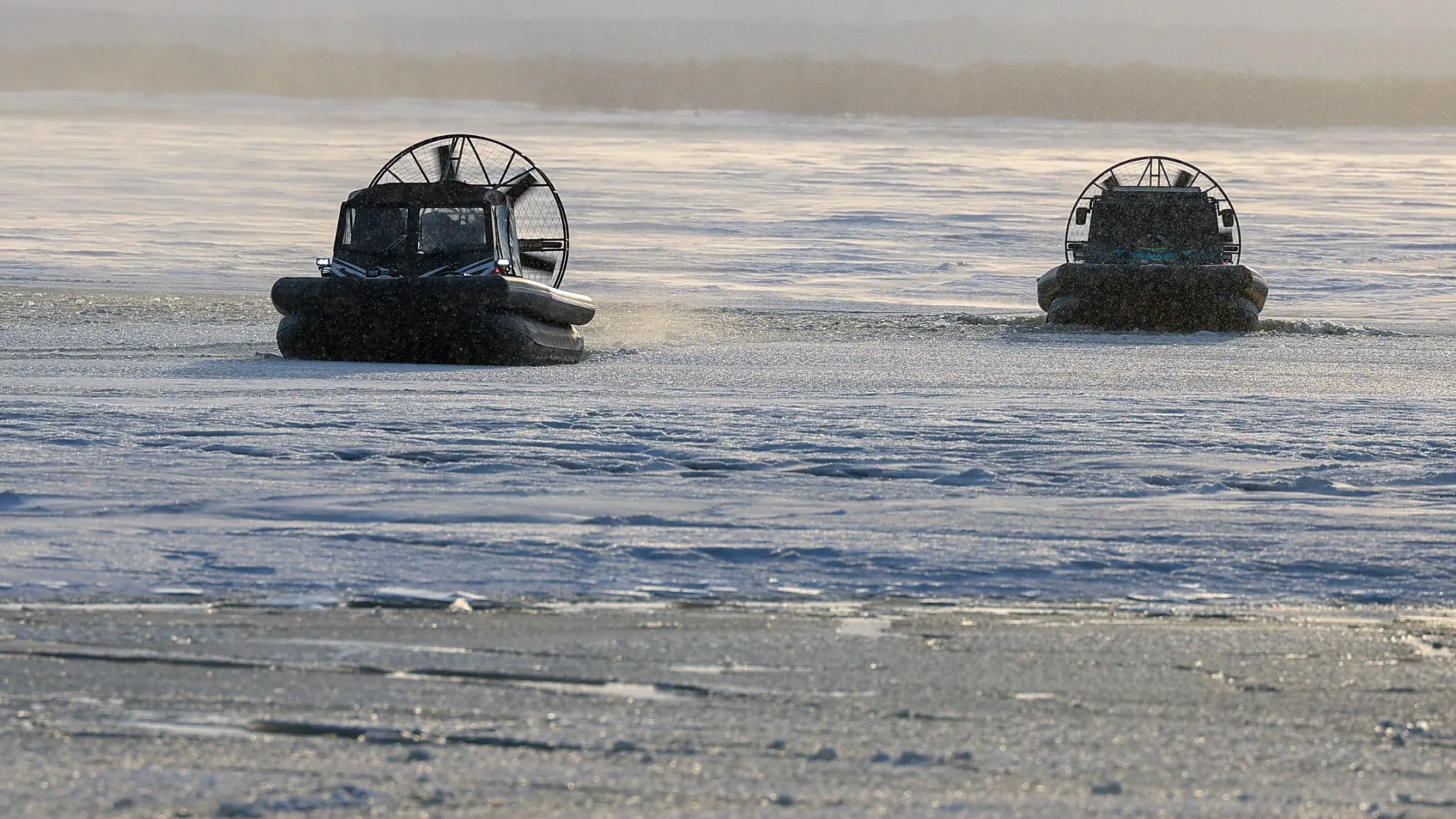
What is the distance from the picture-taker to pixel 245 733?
10.3 feet

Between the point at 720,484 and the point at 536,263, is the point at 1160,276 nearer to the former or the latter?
the point at 536,263

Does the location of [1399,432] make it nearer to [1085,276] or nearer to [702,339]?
[702,339]

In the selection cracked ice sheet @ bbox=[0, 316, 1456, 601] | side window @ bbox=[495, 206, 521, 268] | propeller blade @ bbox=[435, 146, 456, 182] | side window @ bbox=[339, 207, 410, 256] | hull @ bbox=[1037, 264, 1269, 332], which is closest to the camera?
cracked ice sheet @ bbox=[0, 316, 1456, 601]

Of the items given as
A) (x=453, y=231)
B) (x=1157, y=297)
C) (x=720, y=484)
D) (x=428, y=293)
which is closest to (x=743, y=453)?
(x=720, y=484)

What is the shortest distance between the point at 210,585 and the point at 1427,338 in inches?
446

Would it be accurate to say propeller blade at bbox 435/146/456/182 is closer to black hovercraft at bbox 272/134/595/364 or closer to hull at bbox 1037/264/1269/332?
black hovercraft at bbox 272/134/595/364

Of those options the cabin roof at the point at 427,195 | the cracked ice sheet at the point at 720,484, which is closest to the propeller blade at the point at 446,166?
the cabin roof at the point at 427,195

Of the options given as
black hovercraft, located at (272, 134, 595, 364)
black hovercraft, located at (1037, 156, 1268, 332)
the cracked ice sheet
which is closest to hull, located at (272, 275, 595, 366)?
black hovercraft, located at (272, 134, 595, 364)

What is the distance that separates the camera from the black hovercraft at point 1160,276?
1404 cm

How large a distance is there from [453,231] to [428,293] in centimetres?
117

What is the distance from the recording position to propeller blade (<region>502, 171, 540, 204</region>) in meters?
12.0

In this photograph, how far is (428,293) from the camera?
1044 cm

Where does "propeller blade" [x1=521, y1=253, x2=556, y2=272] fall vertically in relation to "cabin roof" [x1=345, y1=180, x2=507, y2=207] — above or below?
below

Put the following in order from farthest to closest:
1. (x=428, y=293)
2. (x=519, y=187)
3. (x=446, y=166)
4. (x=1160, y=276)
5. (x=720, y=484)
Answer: (x=1160, y=276) → (x=519, y=187) → (x=446, y=166) → (x=428, y=293) → (x=720, y=484)
